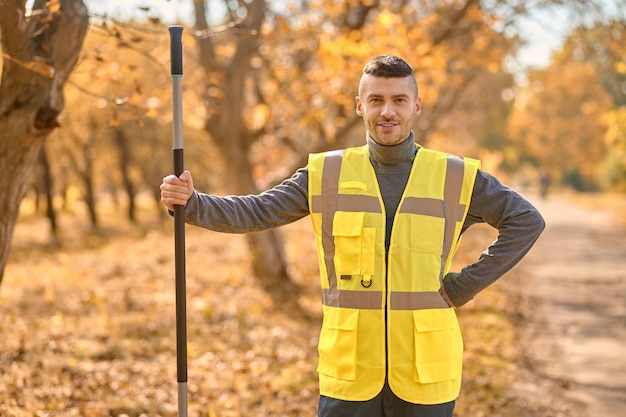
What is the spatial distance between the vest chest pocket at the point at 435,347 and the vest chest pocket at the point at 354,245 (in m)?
0.28

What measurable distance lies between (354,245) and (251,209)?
465 millimetres

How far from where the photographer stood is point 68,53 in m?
5.41

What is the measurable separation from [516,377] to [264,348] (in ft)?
8.81

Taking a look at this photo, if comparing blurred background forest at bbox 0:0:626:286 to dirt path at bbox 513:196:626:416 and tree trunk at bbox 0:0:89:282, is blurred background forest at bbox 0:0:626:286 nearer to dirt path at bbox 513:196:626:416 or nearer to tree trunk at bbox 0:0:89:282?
tree trunk at bbox 0:0:89:282

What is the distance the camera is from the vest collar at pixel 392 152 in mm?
3432

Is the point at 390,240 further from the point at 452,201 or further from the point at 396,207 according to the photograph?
the point at 452,201

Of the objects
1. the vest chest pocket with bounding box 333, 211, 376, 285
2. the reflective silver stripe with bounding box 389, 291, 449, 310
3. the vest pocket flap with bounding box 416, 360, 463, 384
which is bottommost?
the vest pocket flap with bounding box 416, 360, 463, 384

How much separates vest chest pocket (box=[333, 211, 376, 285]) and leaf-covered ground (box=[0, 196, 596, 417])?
3.42m

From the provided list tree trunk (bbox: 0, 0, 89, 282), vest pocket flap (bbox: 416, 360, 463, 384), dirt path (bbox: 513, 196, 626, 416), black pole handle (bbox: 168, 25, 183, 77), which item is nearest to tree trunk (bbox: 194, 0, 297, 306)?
dirt path (bbox: 513, 196, 626, 416)

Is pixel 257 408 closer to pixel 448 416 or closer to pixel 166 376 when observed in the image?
pixel 166 376

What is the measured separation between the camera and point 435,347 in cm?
337

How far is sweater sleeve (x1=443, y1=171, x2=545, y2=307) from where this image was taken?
346 centimetres

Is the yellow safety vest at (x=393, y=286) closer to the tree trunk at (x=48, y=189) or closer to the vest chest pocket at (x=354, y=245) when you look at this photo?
the vest chest pocket at (x=354, y=245)

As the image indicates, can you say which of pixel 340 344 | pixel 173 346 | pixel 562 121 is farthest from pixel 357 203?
pixel 562 121
